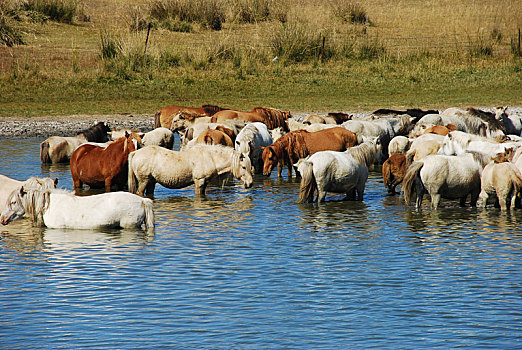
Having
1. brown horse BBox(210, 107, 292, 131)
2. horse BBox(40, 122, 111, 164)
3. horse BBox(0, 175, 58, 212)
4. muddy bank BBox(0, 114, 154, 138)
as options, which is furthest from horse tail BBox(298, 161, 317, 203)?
muddy bank BBox(0, 114, 154, 138)

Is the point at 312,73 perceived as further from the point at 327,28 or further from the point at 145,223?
the point at 145,223

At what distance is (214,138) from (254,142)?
106 cm

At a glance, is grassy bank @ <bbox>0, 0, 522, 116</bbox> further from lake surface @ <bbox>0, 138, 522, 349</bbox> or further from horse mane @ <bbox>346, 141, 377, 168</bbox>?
lake surface @ <bbox>0, 138, 522, 349</bbox>

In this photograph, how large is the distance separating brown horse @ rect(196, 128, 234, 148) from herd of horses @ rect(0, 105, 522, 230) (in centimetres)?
2

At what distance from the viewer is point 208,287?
340 inches

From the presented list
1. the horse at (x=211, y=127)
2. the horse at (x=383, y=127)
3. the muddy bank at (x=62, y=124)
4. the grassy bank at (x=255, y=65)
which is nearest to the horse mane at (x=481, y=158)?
the horse at (x=383, y=127)

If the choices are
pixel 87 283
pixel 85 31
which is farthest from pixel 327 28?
pixel 87 283

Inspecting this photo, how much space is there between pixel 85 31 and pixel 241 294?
91.2 feet

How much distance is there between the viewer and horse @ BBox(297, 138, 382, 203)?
41.3 feet

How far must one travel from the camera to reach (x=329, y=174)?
41.6 feet

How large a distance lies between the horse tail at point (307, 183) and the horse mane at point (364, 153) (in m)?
1.01

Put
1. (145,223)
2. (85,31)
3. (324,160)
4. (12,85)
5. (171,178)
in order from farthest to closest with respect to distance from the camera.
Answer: (85,31) < (12,85) < (171,178) < (324,160) < (145,223)

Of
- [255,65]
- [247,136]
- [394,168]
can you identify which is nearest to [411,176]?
[394,168]

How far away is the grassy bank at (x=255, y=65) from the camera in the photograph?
1059 inches
